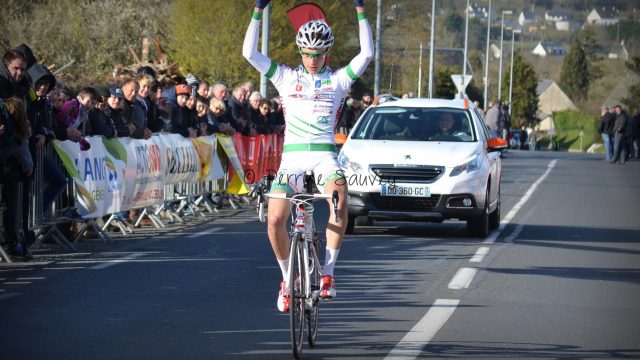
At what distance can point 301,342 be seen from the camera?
7.93 meters

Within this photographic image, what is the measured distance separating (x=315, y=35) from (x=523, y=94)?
143854 mm

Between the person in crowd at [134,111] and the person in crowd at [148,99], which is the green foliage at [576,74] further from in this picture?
the person in crowd at [134,111]

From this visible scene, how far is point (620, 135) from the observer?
46.8 meters

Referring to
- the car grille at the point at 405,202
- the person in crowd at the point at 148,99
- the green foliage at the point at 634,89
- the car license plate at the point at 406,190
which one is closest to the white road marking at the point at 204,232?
the person in crowd at the point at 148,99

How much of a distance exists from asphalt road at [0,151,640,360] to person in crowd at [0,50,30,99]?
1680 millimetres

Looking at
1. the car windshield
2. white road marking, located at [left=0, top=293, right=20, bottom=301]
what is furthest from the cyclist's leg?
the car windshield

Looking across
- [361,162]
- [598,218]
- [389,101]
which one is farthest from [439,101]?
[598,218]

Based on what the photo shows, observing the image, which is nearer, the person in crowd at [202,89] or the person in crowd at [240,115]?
the person in crowd at [202,89]

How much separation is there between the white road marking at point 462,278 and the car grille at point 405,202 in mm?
3048

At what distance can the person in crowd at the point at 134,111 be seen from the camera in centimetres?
1641

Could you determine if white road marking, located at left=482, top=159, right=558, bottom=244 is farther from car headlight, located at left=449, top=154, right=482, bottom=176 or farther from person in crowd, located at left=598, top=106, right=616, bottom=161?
person in crowd, located at left=598, top=106, right=616, bottom=161

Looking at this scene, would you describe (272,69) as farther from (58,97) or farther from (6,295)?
(58,97)

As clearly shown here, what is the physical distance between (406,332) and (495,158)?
908 centimetres

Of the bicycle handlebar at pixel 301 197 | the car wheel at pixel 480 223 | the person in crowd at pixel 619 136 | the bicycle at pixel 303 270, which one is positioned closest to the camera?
the bicycle at pixel 303 270
